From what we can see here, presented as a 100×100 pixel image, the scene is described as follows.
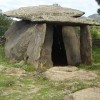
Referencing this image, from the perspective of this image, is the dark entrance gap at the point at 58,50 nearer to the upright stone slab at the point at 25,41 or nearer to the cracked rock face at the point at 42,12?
the cracked rock face at the point at 42,12

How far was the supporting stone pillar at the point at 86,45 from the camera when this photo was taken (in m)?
18.8

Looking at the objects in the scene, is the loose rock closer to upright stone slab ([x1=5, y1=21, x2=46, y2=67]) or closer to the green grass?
the green grass

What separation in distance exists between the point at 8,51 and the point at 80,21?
15.3ft

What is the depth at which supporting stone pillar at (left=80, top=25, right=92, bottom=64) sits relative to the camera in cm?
1875

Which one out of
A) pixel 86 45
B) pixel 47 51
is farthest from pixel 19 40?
pixel 86 45

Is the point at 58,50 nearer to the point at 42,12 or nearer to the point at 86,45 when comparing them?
the point at 42,12

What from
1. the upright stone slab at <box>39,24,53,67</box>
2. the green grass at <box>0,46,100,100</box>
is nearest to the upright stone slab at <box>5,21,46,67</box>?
the upright stone slab at <box>39,24,53,67</box>

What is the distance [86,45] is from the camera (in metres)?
18.9

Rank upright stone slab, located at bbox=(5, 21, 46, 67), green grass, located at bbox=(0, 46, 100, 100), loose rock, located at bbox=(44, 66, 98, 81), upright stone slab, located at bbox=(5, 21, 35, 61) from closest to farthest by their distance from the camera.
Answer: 1. green grass, located at bbox=(0, 46, 100, 100)
2. loose rock, located at bbox=(44, 66, 98, 81)
3. upright stone slab, located at bbox=(5, 21, 46, 67)
4. upright stone slab, located at bbox=(5, 21, 35, 61)

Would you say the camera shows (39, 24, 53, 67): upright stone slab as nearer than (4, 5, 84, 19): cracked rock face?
Yes

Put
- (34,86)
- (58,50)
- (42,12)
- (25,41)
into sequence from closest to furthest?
(34,86) < (25,41) < (42,12) < (58,50)

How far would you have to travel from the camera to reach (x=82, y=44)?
1917 cm

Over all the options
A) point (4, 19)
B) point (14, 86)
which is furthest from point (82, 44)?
point (4, 19)

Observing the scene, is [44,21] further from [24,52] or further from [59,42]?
[59,42]
